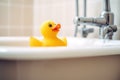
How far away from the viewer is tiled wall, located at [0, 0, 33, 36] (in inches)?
46.2

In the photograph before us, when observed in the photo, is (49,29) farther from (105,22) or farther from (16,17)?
(16,17)

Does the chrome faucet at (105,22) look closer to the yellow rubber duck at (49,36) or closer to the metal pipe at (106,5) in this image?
the metal pipe at (106,5)

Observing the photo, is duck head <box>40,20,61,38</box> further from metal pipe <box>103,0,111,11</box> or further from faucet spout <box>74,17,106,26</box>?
metal pipe <box>103,0,111,11</box>

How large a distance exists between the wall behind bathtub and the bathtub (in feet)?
2.46

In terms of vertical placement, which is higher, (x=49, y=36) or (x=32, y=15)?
(x=32, y=15)

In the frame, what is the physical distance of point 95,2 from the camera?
3.18 feet

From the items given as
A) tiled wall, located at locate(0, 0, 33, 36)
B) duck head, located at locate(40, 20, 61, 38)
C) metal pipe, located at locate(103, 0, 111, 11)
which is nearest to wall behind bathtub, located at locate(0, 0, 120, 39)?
tiled wall, located at locate(0, 0, 33, 36)

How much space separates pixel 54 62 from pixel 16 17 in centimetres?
99

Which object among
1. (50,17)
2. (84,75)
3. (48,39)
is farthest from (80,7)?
(84,75)

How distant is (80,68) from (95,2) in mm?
718

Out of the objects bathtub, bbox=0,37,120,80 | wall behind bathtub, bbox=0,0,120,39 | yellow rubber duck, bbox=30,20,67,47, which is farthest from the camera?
wall behind bathtub, bbox=0,0,120,39

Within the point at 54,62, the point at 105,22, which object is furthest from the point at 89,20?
the point at 54,62

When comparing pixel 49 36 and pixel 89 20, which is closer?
pixel 49 36

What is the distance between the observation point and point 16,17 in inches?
47.9
